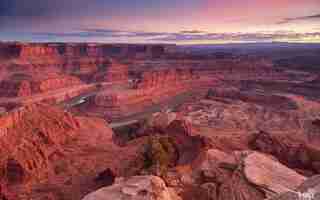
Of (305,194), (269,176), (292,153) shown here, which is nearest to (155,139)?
(269,176)

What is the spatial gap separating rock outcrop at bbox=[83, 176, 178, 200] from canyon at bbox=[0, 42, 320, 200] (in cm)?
4

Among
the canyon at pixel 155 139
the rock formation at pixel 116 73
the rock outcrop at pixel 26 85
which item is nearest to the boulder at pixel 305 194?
the canyon at pixel 155 139

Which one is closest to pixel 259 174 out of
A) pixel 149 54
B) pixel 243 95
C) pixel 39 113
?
pixel 39 113

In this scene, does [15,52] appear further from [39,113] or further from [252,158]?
[252,158]

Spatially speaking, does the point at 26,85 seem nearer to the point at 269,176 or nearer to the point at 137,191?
the point at 137,191

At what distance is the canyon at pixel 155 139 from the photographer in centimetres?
1127

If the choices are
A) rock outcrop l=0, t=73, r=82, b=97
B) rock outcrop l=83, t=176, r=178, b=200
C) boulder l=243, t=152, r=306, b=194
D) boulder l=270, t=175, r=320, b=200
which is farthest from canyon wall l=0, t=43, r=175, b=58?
boulder l=270, t=175, r=320, b=200

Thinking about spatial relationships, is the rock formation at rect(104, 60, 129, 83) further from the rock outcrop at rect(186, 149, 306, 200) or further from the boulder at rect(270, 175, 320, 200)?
the boulder at rect(270, 175, 320, 200)

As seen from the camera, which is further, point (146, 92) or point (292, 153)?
point (146, 92)

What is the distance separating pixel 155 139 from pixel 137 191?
8531 mm

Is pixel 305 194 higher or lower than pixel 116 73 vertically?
lower

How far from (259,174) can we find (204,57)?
222ft

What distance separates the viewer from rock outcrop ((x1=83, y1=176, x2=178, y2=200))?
8702 mm

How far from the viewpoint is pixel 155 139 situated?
17.4 m
